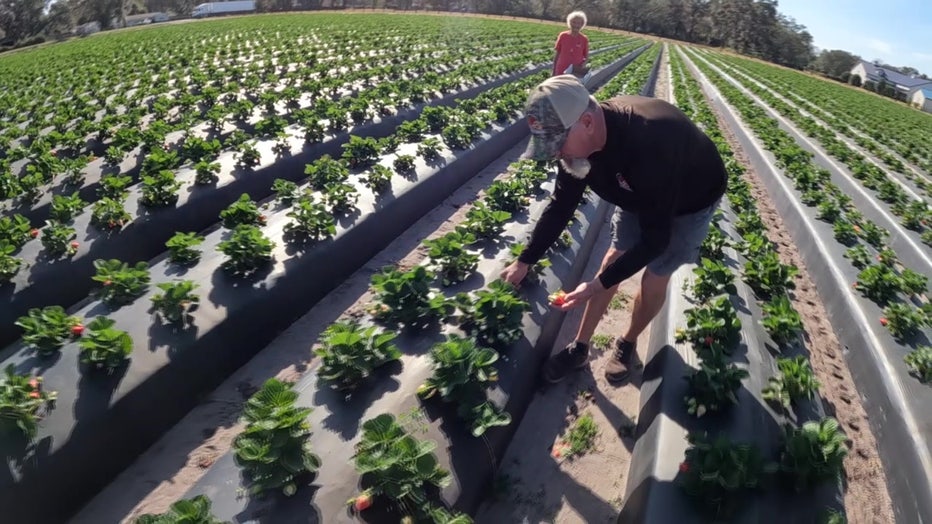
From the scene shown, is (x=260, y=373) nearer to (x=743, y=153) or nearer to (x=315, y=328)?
(x=315, y=328)

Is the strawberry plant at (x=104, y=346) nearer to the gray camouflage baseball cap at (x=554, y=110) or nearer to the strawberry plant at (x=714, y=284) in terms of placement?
the gray camouflage baseball cap at (x=554, y=110)

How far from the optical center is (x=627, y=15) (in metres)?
85.6

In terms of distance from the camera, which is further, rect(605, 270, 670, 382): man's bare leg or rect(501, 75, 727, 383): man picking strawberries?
rect(605, 270, 670, 382): man's bare leg

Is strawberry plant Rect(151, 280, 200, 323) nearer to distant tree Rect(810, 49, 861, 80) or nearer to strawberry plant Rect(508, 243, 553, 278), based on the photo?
strawberry plant Rect(508, 243, 553, 278)

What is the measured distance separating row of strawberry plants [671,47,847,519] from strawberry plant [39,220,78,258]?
5.91 metres

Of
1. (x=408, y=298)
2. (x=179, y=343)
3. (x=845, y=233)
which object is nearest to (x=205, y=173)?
(x=179, y=343)

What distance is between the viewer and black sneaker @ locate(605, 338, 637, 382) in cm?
443

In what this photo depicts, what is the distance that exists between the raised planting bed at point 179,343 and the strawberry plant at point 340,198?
3 centimetres

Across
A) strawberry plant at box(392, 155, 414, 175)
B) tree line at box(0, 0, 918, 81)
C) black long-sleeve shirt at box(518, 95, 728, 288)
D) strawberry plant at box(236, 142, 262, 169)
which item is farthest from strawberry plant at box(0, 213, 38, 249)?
tree line at box(0, 0, 918, 81)

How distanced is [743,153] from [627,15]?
279ft

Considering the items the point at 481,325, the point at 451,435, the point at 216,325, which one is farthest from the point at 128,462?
the point at 481,325

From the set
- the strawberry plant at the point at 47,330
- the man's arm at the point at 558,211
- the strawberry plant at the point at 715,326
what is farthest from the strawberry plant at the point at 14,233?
the strawberry plant at the point at 715,326

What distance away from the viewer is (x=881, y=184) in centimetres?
944

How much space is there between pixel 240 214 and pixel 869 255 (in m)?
7.69
